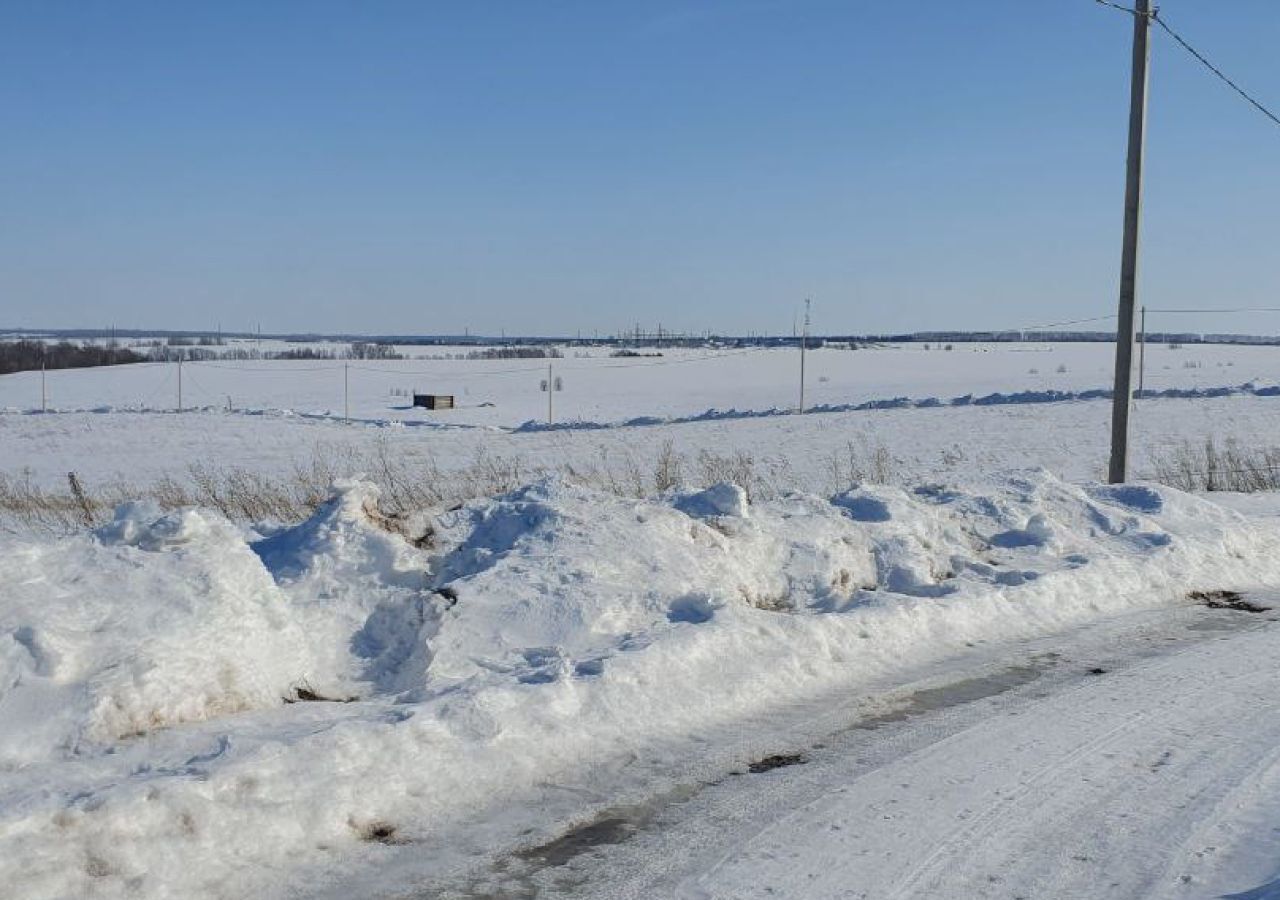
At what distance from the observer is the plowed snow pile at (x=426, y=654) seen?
457cm

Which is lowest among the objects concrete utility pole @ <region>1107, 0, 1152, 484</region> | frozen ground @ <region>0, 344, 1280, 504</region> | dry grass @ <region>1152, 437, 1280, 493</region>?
frozen ground @ <region>0, 344, 1280, 504</region>

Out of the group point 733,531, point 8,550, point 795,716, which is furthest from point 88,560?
point 733,531

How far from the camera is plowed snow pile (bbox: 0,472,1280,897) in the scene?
4.57 meters

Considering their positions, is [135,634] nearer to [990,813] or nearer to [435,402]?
[990,813]

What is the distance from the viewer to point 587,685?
619 centimetres

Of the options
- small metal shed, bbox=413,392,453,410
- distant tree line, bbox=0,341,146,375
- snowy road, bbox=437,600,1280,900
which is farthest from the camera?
distant tree line, bbox=0,341,146,375

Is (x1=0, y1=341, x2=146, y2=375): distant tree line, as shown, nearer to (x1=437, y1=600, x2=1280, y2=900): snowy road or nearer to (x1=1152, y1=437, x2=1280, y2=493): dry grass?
(x1=1152, y1=437, x2=1280, y2=493): dry grass

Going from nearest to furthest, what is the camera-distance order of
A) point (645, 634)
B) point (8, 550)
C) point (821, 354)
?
1. point (8, 550)
2. point (645, 634)
3. point (821, 354)

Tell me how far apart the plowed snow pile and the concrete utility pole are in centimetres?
421

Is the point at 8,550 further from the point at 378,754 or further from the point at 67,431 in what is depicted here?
the point at 67,431

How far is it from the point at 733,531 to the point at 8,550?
4.78 meters

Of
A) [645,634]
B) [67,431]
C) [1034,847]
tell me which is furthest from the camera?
[67,431]

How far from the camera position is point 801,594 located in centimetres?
863

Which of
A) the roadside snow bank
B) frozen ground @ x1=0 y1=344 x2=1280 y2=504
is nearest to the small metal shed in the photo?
frozen ground @ x1=0 y1=344 x2=1280 y2=504
